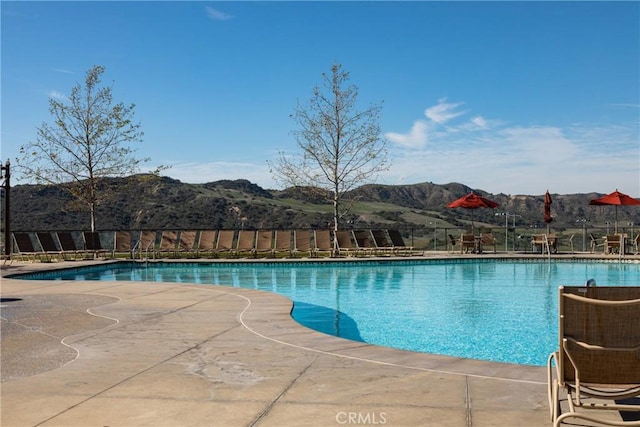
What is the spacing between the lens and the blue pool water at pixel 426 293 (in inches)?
272

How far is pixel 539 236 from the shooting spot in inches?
739

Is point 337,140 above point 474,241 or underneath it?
above

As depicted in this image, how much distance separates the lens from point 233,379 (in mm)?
3789

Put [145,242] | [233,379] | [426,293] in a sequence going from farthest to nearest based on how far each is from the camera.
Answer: [145,242], [426,293], [233,379]

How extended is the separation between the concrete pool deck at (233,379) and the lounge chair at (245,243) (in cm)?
1101

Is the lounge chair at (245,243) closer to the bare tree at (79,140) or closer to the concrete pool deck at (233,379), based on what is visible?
the bare tree at (79,140)

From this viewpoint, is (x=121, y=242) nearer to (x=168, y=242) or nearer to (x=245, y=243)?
(x=168, y=242)

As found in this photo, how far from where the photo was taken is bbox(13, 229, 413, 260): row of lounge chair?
17.3 meters

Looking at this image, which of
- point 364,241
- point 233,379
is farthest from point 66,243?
point 233,379

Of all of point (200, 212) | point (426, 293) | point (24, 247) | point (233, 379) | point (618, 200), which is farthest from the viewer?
point (200, 212)

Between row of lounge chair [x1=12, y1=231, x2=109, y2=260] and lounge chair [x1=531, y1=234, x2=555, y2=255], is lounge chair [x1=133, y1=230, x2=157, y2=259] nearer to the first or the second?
row of lounge chair [x1=12, y1=231, x2=109, y2=260]

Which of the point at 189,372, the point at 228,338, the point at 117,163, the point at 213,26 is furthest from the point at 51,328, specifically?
the point at 117,163

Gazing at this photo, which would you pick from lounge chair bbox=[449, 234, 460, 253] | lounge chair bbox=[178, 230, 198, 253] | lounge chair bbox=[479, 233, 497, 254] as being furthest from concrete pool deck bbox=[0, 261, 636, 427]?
lounge chair bbox=[479, 233, 497, 254]

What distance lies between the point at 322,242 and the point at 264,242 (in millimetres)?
1756
